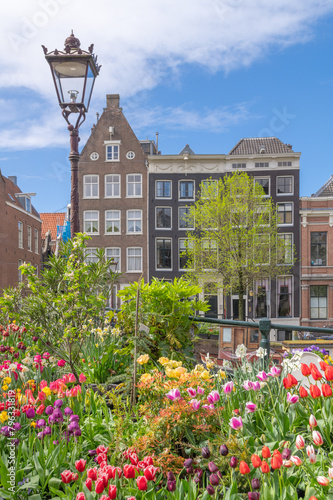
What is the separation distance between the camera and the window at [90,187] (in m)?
28.9

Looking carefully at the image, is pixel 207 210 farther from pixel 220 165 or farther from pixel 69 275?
pixel 69 275

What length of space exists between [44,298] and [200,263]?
70.2 ft

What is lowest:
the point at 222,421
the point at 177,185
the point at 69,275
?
the point at 222,421

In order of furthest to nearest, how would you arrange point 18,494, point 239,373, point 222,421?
point 239,373
point 222,421
point 18,494

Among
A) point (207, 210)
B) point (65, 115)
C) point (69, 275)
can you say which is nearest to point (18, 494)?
point (69, 275)

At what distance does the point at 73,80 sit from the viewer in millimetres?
5965

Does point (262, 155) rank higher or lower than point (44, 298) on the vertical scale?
higher

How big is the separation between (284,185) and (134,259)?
34.3 ft

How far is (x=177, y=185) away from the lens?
28359 millimetres

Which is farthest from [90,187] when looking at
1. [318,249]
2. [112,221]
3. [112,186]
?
[318,249]

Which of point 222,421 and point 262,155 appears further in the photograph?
point 262,155

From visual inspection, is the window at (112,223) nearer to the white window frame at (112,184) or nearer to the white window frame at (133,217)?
the white window frame at (133,217)

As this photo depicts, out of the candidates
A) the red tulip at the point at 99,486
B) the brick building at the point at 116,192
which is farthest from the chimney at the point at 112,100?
the red tulip at the point at 99,486

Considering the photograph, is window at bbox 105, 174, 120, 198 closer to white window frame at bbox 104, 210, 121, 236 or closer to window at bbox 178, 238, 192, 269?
white window frame at bbox 104, 210, 121, 236
